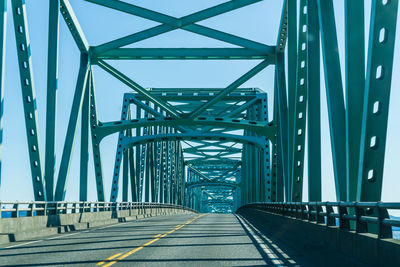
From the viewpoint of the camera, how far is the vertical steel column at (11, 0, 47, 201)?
628 inches

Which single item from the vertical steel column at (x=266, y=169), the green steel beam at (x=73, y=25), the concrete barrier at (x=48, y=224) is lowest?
the concrete barrier at (x=48, y=224)

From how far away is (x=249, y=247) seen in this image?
455 inches

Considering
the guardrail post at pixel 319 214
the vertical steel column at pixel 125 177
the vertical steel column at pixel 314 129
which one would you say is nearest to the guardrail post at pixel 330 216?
the guardrail post at pixel 319 214

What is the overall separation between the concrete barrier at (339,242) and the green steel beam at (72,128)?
10.7m

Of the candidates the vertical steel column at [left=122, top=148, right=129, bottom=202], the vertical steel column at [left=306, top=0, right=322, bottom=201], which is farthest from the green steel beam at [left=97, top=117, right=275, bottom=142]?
the vertical steel column at [left=306, top=0, right=322, bottom=201]

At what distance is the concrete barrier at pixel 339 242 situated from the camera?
240 inches

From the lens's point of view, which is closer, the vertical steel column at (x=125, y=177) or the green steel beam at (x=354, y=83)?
the green steel beam at (x=354, y=83)

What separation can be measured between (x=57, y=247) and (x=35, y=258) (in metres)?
2.29

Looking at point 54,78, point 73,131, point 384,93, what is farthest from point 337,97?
point 73,131

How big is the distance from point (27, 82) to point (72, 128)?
694 centimetres

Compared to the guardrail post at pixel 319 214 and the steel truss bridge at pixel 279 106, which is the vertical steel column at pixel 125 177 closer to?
the steel truss bridge at pixel 279 106

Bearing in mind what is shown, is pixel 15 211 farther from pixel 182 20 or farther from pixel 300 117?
pixel 182 20

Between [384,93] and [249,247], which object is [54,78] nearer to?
[249,247]

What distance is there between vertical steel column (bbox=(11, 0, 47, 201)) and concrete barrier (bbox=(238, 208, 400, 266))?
851 cm
